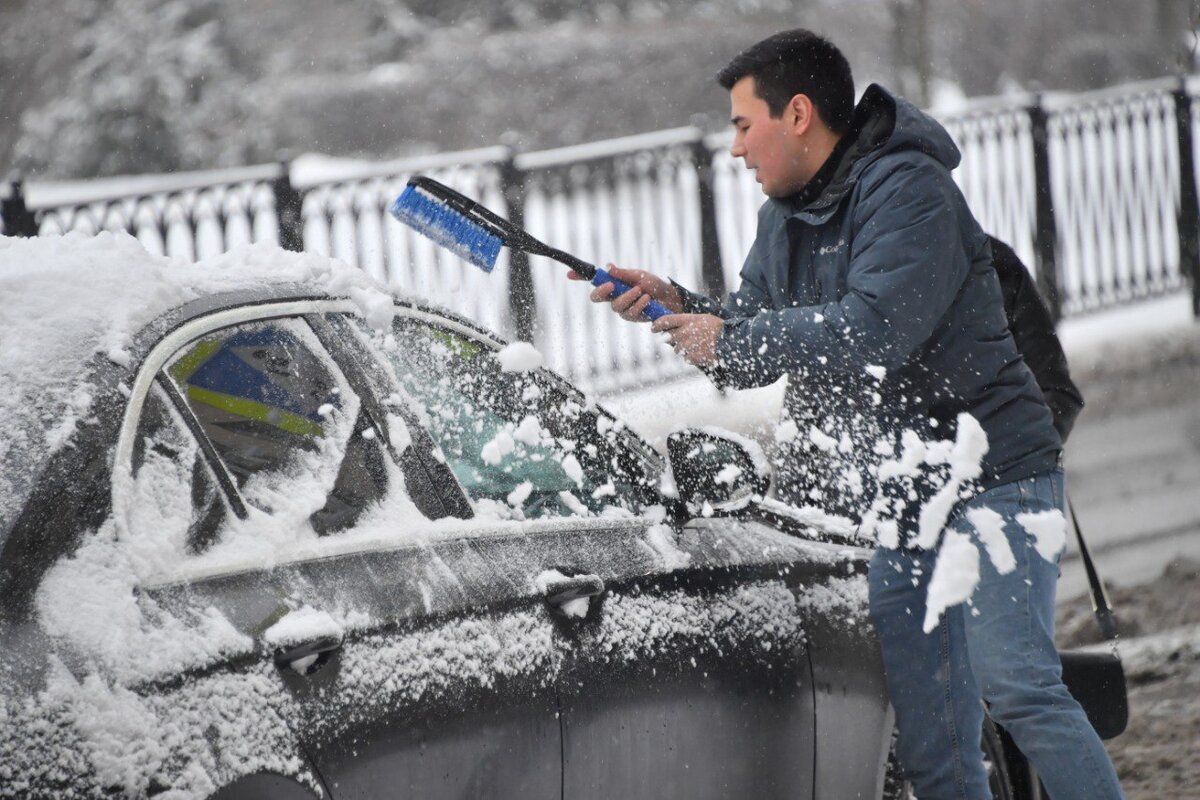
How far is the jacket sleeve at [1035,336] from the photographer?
143 inches

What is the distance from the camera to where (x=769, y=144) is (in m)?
3.29

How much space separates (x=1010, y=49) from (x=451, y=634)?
71.7ft

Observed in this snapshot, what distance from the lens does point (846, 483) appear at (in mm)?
3326

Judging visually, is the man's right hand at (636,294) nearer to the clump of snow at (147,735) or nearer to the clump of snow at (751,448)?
the clump of snow at (751,448)

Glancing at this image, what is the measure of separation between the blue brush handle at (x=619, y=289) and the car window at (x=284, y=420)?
866mm

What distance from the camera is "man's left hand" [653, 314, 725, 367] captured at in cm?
311

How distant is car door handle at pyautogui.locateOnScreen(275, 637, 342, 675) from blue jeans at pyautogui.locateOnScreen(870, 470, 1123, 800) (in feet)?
4.71

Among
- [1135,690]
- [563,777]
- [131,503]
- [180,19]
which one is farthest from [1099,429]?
[180,19]

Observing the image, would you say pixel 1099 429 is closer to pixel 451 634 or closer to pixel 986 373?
pixel 986 373

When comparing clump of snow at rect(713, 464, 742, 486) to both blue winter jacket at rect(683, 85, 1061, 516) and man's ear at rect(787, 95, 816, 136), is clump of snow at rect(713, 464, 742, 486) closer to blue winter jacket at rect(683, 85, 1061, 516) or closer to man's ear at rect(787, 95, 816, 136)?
blue winter jacket at rect(683, 85, 1061, 516)

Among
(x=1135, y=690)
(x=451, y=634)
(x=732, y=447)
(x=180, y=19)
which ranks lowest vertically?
(x=1135, y=690)

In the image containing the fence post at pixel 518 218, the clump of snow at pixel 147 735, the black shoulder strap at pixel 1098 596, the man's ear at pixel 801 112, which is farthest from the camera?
the fence post at pixel 518 218

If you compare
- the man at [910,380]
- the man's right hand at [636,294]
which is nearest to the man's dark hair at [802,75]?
the man at [910,380]

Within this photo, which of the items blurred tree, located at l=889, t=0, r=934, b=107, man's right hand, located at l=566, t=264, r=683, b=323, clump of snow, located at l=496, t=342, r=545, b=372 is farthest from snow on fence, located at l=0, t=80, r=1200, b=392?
clump of snow, located at l=496, t=342, r=545, b=372
